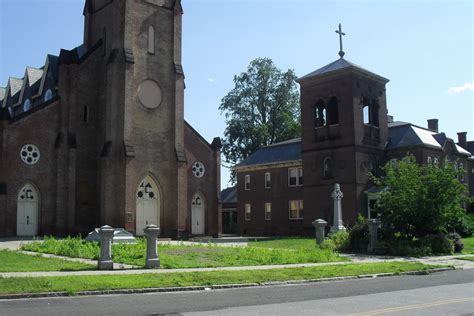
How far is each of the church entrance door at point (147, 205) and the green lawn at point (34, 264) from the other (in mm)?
16066

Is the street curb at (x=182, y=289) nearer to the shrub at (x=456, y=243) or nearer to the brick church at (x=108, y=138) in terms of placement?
the shrub at (x=456, y=243)

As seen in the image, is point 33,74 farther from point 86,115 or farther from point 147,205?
point 147,205

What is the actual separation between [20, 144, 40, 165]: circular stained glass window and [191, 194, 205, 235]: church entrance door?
11.9 meters

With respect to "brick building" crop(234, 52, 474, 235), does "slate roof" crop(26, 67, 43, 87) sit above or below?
above

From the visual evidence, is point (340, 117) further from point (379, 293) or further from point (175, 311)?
point (175, 311)

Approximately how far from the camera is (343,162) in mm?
40938

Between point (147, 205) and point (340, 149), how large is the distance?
15.8 m

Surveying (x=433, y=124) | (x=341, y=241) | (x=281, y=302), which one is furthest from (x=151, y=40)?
(x=433, y=124)

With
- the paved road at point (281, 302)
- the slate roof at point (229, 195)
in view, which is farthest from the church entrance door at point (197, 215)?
the paved road at point (281, 302)

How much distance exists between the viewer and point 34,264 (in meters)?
16.5

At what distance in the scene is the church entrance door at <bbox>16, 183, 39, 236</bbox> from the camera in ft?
107

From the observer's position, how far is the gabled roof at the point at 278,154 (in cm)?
4869

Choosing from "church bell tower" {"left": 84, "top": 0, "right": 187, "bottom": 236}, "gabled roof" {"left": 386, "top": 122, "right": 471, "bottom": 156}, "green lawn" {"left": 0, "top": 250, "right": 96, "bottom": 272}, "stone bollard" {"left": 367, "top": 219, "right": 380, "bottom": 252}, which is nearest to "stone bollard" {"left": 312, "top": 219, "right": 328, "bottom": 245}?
"stone bollard" {"left": 367, "top": 219, "right": 380, "bottom": 252}

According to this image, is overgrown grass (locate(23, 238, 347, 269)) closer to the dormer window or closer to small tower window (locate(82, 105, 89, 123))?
small tower window (locate(82, 105, 89, 123))
